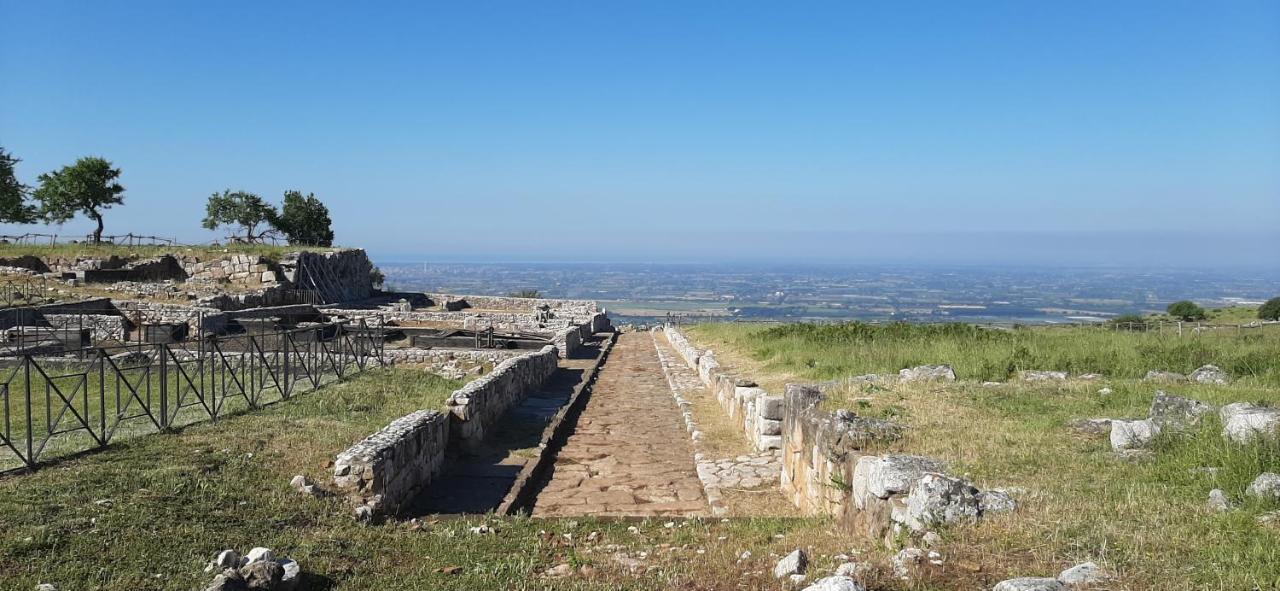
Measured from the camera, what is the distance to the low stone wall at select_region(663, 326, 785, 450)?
36.3 ft

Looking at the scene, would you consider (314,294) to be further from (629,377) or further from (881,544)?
(881,544)

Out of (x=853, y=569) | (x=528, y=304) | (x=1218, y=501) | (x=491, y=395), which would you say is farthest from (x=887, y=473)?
(x=528, y=304)

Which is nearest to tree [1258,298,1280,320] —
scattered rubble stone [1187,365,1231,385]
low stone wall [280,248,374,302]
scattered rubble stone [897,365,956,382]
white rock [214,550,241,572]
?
scattered rubble stone [1187,365,1231,385]

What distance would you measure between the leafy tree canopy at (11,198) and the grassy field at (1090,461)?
169 feet

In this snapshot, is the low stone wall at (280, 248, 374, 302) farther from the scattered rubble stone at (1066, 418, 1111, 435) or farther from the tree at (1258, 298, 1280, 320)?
the tree at (1258, 298, 1280, 320)

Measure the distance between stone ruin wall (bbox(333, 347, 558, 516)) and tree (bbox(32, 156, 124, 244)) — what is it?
1751 inches

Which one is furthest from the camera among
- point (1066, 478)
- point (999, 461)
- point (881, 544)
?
point (999, 461)

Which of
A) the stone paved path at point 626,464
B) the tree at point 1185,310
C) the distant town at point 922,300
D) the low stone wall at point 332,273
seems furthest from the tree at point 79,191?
the tree at point 1185,310

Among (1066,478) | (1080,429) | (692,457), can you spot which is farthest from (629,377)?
(1066,478)

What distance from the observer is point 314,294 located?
39.6 metres

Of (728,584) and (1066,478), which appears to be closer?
(728,584)

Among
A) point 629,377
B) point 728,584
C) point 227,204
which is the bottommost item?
point 629,377

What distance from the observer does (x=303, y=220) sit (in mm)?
63625

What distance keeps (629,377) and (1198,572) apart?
57.9 feet
